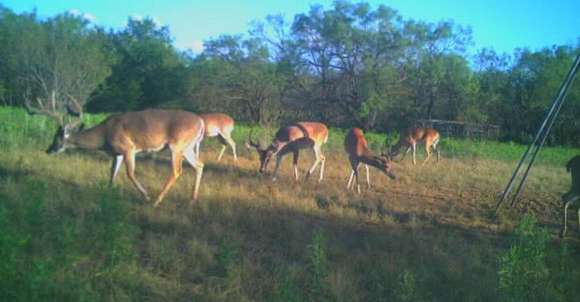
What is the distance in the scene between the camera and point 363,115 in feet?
114

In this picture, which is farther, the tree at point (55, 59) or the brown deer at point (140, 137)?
the tree at point (55, 59)

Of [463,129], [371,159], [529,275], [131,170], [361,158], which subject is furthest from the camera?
[463,129]

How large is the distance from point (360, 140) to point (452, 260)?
684cm

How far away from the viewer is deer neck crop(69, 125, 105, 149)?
9516 millimetres

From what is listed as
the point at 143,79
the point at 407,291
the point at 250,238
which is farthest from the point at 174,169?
the point at 143,79

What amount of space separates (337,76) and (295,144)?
2454cm

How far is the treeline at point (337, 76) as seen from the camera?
113 ft

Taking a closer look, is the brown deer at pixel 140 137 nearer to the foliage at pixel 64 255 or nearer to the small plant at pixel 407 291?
the foliage at pixel 64 255

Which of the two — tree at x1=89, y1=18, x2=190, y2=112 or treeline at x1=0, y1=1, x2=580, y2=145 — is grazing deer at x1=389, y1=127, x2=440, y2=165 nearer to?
treeline at x1=0, y1=1, x2=580, y2=145

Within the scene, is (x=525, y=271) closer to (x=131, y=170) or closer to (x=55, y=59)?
(x=131, y=170)

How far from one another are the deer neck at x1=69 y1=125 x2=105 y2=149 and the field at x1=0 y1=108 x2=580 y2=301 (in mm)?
821

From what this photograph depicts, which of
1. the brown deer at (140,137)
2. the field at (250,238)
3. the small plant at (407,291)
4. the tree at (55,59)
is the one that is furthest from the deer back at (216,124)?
the tree at (55,59)

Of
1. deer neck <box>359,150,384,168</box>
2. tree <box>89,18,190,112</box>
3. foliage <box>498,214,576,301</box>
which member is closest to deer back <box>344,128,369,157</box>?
deer neck <box>359,150,384,168</box>

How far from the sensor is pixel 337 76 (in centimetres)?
3734
